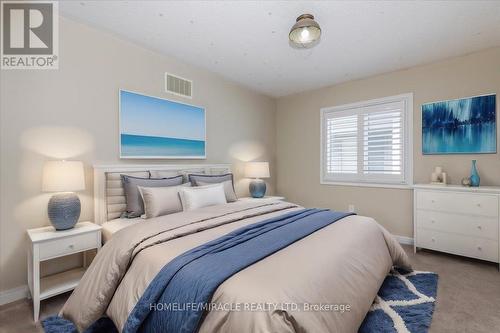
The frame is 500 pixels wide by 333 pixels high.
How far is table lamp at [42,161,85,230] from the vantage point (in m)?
2.02

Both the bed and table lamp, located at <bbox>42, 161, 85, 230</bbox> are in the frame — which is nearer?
the bed

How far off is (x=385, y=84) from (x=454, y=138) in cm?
116

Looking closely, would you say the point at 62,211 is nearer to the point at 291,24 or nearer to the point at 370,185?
the point at 291,24

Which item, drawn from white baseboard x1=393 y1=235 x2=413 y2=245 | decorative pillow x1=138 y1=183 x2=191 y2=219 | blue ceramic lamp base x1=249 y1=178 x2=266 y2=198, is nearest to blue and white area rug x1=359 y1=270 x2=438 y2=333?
white baseboard x1=393 y1=235 x2=413 y2=245

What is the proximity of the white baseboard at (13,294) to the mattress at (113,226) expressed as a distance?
710mm

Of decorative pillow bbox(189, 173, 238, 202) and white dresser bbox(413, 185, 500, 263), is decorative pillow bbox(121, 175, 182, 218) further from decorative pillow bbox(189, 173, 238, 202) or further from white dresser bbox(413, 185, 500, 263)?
white dresser bbox(413, 185, 500, 263)

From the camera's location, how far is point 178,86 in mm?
3230

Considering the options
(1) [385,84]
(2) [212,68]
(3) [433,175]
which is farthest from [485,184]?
(2) [212,68]

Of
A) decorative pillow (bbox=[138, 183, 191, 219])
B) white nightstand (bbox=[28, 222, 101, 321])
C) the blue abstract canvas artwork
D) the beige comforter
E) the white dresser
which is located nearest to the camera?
the beige comforter

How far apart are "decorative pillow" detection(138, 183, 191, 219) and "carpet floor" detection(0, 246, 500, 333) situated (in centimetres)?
101

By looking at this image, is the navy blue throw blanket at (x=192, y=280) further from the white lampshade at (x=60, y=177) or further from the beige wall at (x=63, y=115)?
the beige wall at (x=63, y=115)

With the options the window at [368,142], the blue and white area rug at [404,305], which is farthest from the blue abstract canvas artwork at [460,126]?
the blue and white area rug at [404,305]

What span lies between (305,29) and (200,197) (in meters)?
1.88

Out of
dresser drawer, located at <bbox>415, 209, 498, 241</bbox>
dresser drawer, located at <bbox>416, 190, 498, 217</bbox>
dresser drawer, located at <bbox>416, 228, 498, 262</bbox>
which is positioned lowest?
dresser drawer, located at <bbox>416, 228, 498, 262</bbox>
